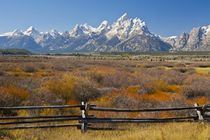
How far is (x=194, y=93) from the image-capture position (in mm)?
13172

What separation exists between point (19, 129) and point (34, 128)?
66cm

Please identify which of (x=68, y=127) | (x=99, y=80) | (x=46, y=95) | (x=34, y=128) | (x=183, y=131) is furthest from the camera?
(x=99, y=80)

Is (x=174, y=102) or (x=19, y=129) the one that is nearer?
(x=19, y=129)

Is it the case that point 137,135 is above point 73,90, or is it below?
below

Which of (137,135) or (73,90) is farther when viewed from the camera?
(73,90)

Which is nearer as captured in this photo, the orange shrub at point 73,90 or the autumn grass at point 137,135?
the autumn grass at point 137,135

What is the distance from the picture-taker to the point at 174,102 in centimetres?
1012

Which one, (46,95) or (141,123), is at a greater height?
(46,95)

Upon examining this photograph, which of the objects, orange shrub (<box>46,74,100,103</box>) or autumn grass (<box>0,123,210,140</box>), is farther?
orange shrub (<box>46,74,100,103</box>)

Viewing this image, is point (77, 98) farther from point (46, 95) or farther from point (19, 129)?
point (19, 129)

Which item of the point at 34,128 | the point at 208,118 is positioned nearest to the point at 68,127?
the point at 34,128

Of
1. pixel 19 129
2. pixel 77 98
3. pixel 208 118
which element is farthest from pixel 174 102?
pixel 19 129

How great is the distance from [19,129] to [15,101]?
3.00 meters

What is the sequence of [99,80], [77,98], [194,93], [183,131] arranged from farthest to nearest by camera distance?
1. [99,80]
2. [194,93]
3. [77,98]
4. [183,131]
